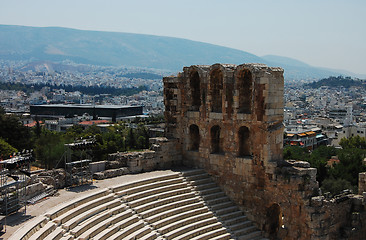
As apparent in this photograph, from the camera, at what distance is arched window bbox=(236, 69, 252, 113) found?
24.5 metres

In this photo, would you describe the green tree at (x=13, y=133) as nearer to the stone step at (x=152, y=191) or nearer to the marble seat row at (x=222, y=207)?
the marble seat row at (x=222, y=207)

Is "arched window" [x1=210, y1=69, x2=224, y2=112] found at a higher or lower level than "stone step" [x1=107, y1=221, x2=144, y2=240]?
higher

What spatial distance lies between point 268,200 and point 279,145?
302cm

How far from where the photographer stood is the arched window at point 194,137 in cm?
2672

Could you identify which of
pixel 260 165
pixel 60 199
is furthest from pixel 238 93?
pixel 60 199

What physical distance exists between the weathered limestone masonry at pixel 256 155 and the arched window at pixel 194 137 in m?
0.12

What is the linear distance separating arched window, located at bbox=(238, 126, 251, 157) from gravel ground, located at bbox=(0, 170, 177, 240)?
14.1 feet

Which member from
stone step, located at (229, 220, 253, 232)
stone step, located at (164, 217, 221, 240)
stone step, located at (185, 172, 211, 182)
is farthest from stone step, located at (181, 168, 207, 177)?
stone step, located at (229, 220, 253, 232)

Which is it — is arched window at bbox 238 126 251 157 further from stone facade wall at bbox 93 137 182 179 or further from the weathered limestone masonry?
stone facade wall at bbox 93 137 182 179

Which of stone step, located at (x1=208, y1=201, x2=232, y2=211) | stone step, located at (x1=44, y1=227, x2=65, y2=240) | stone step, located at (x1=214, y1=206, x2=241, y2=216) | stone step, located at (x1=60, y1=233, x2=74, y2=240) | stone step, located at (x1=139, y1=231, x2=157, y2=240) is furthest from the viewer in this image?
stone step, located at (x1=208, y1=201, x2=232, y2=211)

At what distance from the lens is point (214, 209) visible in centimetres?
2305

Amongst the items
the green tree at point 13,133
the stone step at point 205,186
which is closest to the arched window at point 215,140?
the stone step at point 205,186

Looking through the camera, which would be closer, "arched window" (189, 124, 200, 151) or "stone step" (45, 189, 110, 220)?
"stone step" (45, 189, 110, 220)

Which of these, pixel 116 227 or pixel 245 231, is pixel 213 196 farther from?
pixel 116 227
